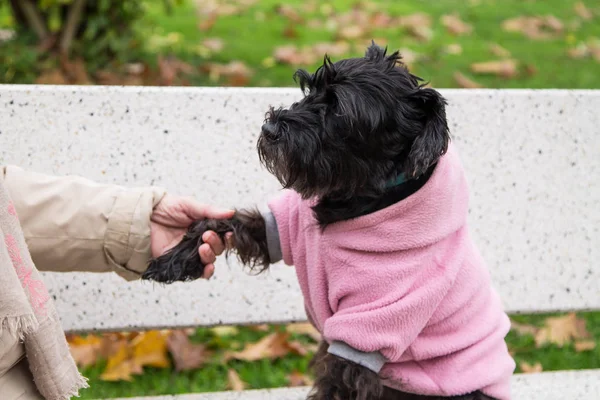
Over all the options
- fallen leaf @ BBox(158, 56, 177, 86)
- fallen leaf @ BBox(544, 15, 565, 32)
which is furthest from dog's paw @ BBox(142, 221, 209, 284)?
fallen leaf @ BBox(544, 15, 565, 32)

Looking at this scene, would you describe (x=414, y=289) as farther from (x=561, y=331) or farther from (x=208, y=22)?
(x=208, y=22)

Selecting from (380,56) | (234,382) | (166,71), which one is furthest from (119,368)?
(166,71)

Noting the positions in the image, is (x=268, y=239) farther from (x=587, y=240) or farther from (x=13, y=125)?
(x=587, y=240)

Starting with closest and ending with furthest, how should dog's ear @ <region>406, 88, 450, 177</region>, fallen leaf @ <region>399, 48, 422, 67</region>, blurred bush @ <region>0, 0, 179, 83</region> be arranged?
dog's ear @ <region>406, 88, 450, 177</region>
blurred bush @ <region>0, 0, 179, 83</region>
fallen leaf @ <region>399, 48, 422, 67</region>

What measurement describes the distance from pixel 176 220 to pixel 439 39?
15.8 feet

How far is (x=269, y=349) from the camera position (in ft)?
11.9

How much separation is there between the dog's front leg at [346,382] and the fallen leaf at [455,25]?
17.5ft

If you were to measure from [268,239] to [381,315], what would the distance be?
54cm

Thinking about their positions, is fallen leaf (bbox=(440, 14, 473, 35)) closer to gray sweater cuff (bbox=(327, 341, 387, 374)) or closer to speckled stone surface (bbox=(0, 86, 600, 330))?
speckled stone surface (bbox=(0, 86, 600, 330))

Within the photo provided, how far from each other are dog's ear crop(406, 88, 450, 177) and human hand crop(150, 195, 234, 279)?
713 millimetres

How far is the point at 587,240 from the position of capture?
319 centimetres

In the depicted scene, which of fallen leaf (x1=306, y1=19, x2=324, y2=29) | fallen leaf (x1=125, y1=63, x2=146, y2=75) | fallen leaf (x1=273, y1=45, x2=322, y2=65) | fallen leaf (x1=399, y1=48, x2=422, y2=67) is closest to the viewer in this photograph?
fallen leaf (x1=125, y1=63, x2=146, y2=75)

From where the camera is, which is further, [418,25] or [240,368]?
[418,25]

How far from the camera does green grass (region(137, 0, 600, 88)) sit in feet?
19.9
